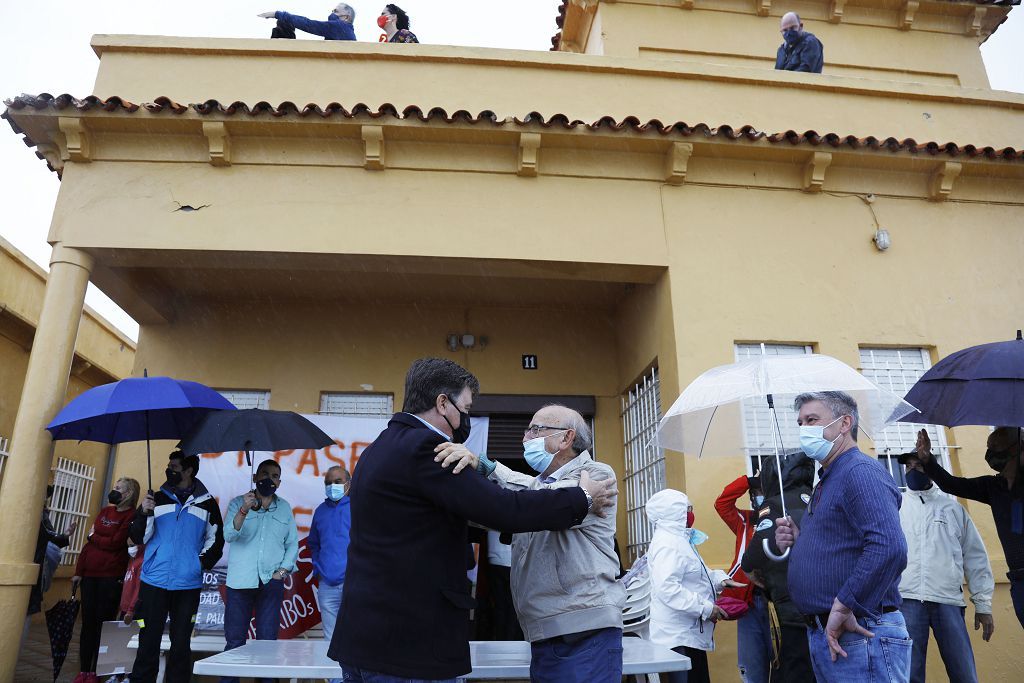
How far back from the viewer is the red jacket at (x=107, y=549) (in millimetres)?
6684

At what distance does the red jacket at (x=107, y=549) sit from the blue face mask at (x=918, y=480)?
6.67 meters

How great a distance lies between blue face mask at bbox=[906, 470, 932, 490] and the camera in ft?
17.0

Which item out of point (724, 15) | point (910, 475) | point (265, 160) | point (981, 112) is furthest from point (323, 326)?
point (981, 112)

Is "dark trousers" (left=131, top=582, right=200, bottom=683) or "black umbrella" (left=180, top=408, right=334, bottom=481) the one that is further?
"black umbrella" (left=180, top=408, right=334, bottom=481)

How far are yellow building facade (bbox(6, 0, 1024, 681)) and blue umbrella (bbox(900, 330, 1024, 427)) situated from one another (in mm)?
2370

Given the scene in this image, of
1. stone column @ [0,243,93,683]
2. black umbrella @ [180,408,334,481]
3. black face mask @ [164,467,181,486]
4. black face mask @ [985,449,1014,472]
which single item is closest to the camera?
black face mask @ [985,449,1014,472]

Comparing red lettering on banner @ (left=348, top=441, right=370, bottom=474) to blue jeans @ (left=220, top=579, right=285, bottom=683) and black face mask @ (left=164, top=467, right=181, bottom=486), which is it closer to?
blue jeans @ (left=220, top=579, right=285, bottom=683)

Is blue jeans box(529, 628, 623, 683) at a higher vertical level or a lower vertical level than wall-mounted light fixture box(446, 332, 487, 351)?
lower

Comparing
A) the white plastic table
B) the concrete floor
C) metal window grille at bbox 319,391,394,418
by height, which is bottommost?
the concrete floor

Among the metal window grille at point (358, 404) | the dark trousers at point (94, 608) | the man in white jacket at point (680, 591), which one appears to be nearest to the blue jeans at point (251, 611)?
the dark trousers at point (94, 608)

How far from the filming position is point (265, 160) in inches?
281

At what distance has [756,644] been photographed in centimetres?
500

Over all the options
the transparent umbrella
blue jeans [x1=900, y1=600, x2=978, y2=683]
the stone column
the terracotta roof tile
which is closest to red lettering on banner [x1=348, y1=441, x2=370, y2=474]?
the stone column

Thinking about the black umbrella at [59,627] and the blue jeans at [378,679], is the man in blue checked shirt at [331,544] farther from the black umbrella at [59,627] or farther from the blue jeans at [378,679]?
the blue jeans at [378,679]
